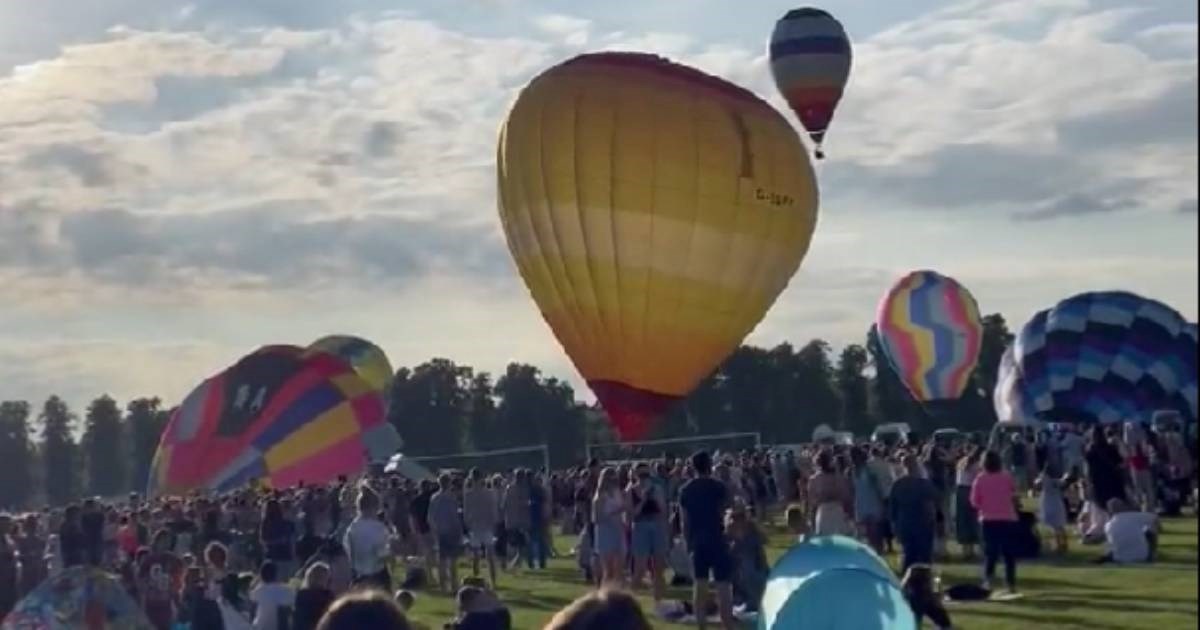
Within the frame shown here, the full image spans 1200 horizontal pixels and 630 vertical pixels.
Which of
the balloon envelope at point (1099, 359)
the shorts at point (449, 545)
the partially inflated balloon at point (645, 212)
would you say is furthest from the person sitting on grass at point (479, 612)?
the balloon envelope at point (1099, 359)

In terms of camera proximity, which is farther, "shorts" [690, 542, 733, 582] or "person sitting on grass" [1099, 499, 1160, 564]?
"person sitting on grass" [1099, 499, 1160, 564]

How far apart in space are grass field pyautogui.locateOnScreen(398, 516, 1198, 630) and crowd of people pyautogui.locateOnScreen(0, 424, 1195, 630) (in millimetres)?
295

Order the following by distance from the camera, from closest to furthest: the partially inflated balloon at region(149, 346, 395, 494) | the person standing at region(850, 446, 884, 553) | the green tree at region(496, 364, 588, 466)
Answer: the person standing at region(850, 446, 884, 553), the partially inflated balloon at region(149, 346, 395, 494), the green tree at region(496, 364, 588, 466)

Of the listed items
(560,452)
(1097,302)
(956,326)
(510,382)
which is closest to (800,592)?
(1097,302)

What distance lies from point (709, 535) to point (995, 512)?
9.23 ft

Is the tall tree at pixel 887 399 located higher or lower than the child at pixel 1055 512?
higher

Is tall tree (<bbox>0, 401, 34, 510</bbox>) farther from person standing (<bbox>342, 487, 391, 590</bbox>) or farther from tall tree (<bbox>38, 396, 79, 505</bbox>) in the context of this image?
person standing (<bbox>342, 487, 391, 590</bbox>)

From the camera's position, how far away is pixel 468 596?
856cm

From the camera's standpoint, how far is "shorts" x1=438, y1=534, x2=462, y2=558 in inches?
732

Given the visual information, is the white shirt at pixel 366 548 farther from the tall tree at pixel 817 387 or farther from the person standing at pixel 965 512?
the tall tree at pixel 817 387

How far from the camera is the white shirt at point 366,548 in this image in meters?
13.6

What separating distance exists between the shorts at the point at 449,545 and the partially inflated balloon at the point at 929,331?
2500 cm

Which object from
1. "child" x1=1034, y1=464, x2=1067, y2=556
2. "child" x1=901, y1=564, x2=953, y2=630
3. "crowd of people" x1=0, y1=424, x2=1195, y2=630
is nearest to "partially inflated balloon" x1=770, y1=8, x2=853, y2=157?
"crowd of people" x1=0, y1=424, x2=1195, y2=630

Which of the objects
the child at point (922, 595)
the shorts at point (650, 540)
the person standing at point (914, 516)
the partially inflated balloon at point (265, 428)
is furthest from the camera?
the partially inflated balloon at point (265, 428)
